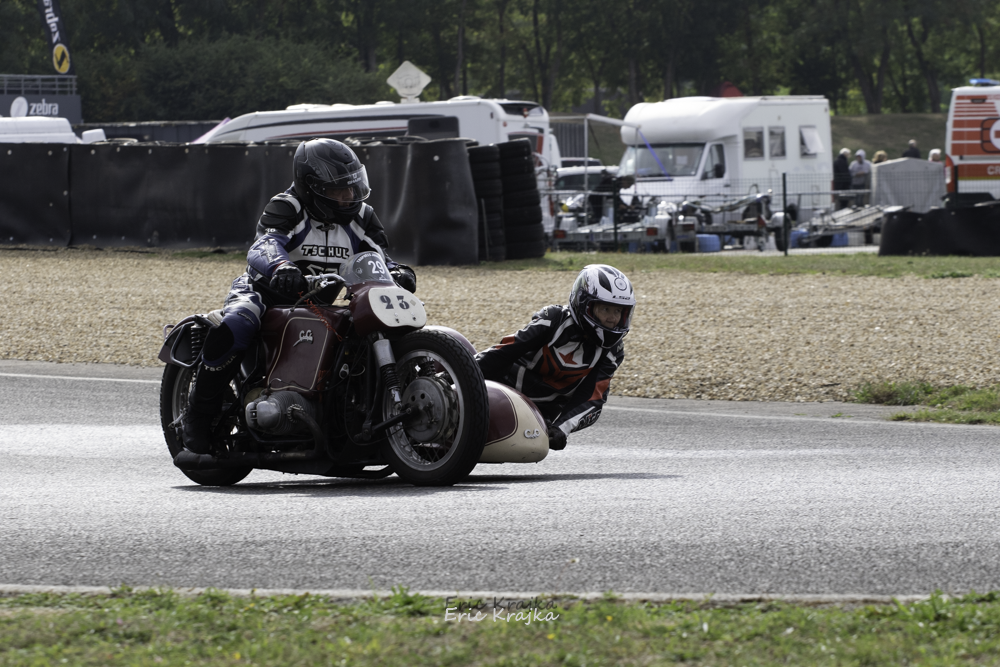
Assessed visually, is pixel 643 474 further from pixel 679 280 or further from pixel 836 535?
pixel 679 280

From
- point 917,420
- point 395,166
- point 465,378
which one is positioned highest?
point 395,166

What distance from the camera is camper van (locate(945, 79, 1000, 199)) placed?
28594mm

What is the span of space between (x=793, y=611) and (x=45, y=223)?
70.8 ft

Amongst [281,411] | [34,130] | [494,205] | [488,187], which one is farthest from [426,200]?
[281,411]

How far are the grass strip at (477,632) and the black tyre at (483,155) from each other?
1713cm

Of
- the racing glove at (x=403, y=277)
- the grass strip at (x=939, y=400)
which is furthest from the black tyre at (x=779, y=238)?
the racing glove at (x=403, y=277)

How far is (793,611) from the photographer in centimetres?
371

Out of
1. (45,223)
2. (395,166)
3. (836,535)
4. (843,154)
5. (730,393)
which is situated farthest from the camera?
(843,154)

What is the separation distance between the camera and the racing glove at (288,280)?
6121mm

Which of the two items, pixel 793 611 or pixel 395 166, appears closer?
pixel 793 611

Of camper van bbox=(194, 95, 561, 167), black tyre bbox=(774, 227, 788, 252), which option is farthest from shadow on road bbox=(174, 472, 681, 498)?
camper van bbox=(194, 95, 561, 167)

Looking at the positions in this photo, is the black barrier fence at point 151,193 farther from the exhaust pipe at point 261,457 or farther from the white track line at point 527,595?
the white track line at point 527,595

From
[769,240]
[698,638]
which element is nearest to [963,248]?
[769,240]

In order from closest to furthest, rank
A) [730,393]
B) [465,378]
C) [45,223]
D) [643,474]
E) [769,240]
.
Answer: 1. [465,378]
2. [643,474]
3. [730,393]
4. [45,223]
5. [769,240]
